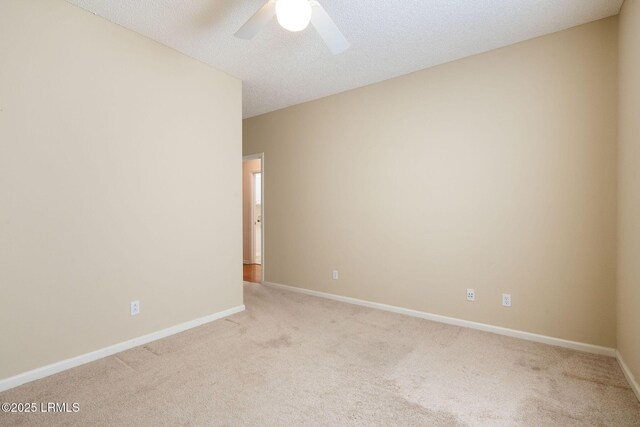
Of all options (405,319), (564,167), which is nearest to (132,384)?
(405,319)

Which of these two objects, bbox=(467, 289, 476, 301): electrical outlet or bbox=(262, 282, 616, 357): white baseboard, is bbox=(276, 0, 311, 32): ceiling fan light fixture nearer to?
bbox=(467, 289, 476, 301): electrical outlet

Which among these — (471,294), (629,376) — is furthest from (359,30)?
(629,376)

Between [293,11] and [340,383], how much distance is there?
87.3 inches

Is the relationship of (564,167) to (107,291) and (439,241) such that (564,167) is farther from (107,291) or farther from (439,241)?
(107,291)

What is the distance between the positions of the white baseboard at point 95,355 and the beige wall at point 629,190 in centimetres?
331

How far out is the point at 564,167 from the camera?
257cm

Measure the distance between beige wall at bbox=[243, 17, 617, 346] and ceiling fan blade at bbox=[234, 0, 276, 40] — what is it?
1943mm

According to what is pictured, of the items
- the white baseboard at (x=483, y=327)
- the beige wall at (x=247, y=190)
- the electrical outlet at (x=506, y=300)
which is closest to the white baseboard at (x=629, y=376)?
the white baseboard at (x=483, y=327)

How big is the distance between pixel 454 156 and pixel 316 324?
2.15m

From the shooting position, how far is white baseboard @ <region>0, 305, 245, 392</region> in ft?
6.57

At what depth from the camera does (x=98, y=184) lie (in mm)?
2418

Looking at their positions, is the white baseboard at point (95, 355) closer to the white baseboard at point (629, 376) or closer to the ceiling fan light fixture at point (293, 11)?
the ceiling fan light fixture at point (293, 11)

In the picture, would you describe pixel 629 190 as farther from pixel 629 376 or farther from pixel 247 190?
pixel 247 190

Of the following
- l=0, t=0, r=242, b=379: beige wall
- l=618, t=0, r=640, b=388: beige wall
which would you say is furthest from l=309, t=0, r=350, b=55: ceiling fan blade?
l=618, t=0, r=640, b=388: beige wall
